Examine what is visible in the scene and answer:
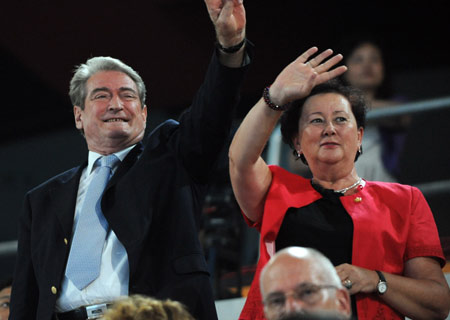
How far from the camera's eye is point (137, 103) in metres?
2.39

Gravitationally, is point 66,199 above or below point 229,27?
below

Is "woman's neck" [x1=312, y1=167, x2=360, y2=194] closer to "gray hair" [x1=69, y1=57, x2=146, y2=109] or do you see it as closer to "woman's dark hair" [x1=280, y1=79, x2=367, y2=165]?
"woman's dark hair" [x1=280, y1=79, x2=367, y2=165]

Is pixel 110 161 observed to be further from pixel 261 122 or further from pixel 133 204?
pixel 261 122

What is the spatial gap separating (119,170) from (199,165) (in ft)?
0.89

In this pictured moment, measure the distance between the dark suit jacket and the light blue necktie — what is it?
4cm

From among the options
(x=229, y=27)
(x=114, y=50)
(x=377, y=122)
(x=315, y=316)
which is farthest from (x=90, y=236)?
(x=114, y=50)

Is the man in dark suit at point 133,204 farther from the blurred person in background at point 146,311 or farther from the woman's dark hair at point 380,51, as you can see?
the woman's dark hair at point 380,51

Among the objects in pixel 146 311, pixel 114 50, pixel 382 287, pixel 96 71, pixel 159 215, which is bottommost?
pixel 382 287

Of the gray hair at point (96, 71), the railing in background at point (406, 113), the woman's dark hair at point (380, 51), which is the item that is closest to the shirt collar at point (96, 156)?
the gray hair at point (96, 71)

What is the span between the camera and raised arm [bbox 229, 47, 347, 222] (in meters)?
1.83

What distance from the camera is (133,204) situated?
2127 millimetres

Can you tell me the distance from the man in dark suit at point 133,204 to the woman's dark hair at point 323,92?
0.16m

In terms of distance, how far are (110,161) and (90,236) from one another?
0.28m

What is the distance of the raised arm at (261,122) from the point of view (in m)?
1.83
